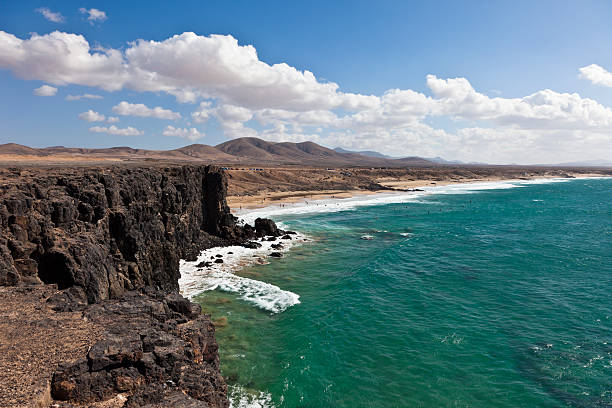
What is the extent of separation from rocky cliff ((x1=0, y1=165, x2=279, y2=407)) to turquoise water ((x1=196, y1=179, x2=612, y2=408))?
19.0 ft

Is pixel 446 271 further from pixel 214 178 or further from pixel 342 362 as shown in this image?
pixel 214 178

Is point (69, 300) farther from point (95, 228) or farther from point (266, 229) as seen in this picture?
point (266, 229)

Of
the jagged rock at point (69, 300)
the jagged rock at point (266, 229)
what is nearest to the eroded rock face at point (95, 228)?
the jagged rock at point (69, 300)

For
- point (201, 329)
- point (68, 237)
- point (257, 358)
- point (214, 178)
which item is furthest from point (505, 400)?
point (214, 178)

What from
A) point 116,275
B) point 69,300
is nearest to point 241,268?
point 116,275

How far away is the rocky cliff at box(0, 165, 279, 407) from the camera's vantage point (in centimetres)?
1290

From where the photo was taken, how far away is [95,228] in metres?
26.8

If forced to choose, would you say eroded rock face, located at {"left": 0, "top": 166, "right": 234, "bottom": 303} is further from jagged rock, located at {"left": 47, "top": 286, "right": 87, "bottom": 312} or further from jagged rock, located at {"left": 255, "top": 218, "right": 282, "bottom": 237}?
jagged rock, located at {"left": 255, "top": 218, "right": 282, "bottom": 237}

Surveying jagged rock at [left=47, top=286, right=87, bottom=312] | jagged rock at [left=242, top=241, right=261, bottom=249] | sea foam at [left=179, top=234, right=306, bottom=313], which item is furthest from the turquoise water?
jagged rock at [left=47, top=286, right=87, bottom=312]

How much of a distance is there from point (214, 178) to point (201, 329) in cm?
4169

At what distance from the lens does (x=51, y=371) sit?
12164 mm

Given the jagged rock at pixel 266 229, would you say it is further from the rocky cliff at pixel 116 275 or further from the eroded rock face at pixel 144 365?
the eroded rock face at pixel 144 365

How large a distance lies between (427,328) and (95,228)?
87.7 feet

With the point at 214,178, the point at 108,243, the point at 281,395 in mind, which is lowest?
the point at 281,395
